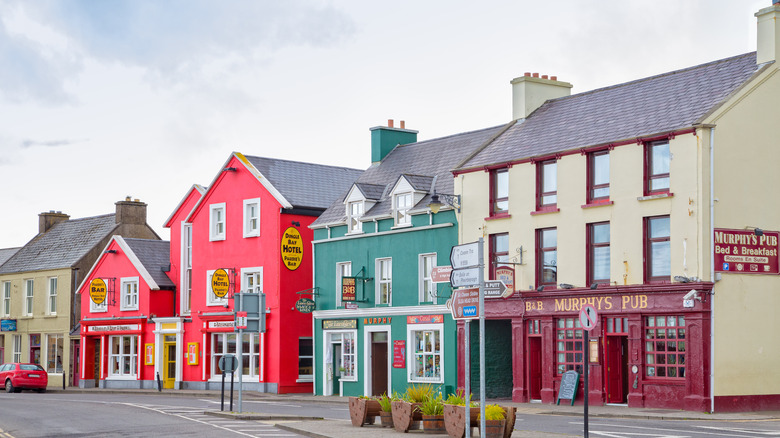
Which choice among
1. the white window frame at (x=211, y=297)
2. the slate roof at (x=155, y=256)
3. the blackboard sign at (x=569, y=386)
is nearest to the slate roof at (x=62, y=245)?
the slate roof at (x=155, y=256)

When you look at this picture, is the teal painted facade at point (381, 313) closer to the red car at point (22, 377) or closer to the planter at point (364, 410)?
the planter at point (364, 410)

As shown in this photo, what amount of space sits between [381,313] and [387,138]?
9886 mm

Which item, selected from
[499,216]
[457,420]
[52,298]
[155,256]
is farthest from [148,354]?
[457,420]

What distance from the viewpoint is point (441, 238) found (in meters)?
37.7

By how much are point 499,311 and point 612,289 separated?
511 centimetres

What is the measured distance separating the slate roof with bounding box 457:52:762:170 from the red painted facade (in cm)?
460

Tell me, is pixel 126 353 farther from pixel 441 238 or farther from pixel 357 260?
pixel 441 238

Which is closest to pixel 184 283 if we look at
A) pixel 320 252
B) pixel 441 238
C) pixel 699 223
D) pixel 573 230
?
pixel 320 252

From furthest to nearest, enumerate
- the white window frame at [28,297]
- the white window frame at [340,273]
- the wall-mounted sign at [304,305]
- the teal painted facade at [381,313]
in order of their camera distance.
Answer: the white window frame at [28,297]
the wall-mounted sign at [304,305]
the white window frame at [340,273]
the teal painted facade at [381,313]

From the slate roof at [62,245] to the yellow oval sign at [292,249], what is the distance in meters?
17.4

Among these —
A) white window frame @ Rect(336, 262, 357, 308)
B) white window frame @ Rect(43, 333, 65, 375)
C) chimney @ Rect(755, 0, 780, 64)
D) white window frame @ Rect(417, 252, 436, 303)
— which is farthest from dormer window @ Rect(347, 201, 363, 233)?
white window frame @ Rect(43, 333, 65, 375)

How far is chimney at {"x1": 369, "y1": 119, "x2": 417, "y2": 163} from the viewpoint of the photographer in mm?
46562

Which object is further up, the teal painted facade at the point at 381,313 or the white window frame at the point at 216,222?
the white window frame at the point at 216,222

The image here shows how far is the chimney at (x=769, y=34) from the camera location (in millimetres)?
30656
